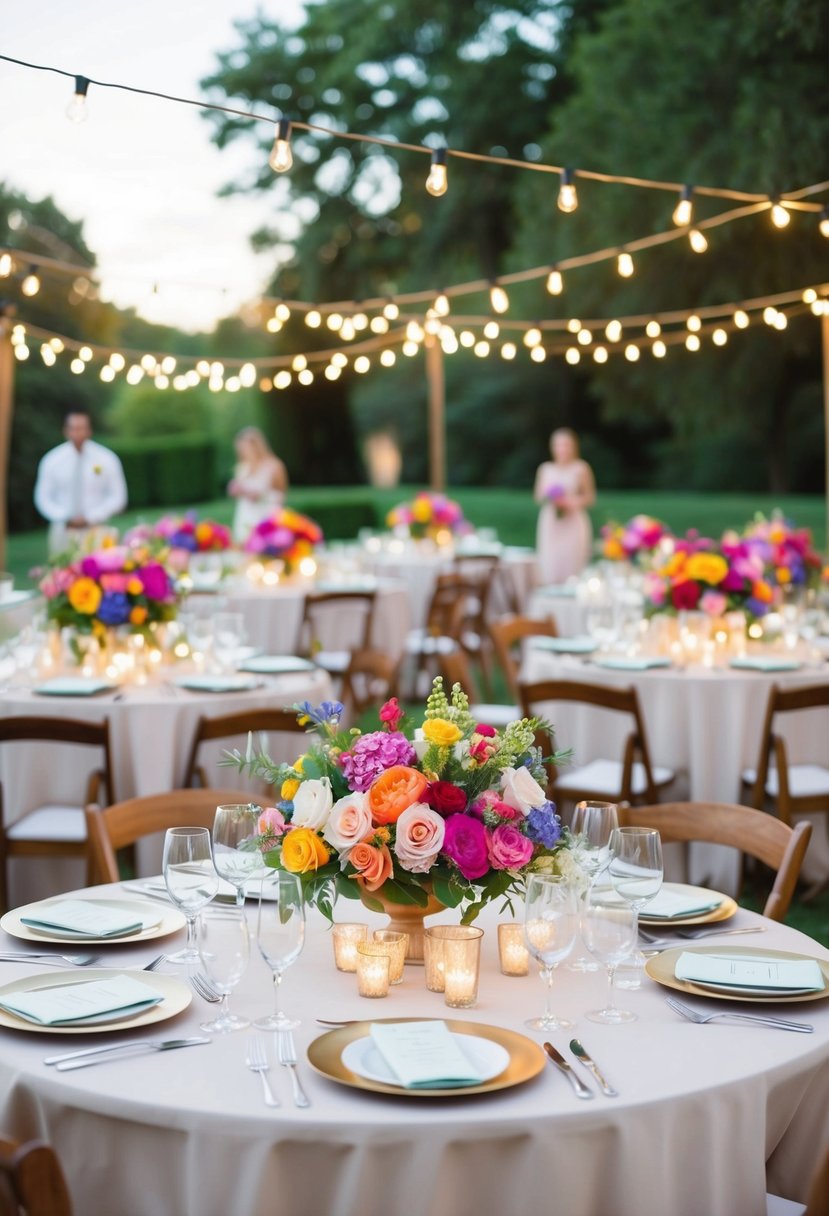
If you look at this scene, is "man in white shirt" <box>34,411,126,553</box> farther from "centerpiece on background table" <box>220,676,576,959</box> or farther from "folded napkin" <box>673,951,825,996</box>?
"folded napkin" <box>673,951,825,996</box>

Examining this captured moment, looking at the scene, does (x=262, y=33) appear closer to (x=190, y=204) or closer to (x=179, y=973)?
(x=190, y=204)

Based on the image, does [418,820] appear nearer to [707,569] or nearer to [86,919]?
[86,919]

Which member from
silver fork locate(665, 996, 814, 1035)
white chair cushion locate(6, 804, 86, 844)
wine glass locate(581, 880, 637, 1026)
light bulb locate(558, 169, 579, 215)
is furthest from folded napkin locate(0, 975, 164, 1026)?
light bulb locate(558, 169, 579, 215)

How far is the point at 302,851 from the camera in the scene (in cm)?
233

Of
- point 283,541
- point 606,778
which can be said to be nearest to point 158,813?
point 606,778

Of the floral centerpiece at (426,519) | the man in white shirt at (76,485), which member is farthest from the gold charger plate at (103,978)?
the floral centerpiece at (426,519)

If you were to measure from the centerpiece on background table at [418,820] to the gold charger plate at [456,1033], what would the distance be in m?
0.26

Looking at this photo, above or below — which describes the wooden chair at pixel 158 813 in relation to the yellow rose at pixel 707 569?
below

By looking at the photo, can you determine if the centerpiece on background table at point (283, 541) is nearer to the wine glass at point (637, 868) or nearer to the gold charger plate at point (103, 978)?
the gold charger plate at point (103, 978)

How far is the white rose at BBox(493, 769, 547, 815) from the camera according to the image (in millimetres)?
2371

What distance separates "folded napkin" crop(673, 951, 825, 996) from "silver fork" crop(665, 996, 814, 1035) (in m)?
0.06

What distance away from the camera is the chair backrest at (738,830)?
9.93 feet

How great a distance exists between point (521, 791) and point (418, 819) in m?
0.18

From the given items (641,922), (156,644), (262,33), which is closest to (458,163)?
(262,33)
